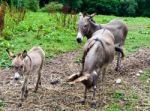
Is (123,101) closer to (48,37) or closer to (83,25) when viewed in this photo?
(83,25)

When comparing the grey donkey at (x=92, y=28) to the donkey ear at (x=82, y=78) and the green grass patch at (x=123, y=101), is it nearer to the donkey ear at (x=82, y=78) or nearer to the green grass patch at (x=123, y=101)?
the green grass patch at (x=123, y=101)

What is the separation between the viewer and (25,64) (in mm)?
8141

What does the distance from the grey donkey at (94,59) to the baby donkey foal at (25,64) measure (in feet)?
2.83

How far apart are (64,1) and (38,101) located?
30185 mm

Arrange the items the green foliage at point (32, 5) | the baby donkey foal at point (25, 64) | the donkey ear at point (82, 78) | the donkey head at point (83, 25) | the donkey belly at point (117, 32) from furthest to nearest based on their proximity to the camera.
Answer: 1. the green foliage at point (32, 5)
2. the donkey belly at point (117, 32)
3. the donkey head at point (83, 25)
4. the baby donkey foal at point (25, 64)
5. the donkey ear at point (82, 78)

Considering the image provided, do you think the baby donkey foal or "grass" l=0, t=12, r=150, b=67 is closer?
the baby donkey foal

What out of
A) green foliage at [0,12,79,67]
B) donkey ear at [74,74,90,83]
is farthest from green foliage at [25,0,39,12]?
donkey ear at [74,74,90,83]

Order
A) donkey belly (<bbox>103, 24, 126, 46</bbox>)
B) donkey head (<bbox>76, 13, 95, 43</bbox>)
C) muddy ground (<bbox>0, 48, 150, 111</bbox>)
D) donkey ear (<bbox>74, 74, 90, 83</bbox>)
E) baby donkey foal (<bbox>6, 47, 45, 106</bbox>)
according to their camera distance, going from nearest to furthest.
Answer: donkey ear (<bbox>74, 74, 90, 83</bbox>)
baby donkey foal (<bbox>6, 47, 45, 106</bbox>)
muddy ground (<bbox>0, 48, 150, 111</bbox>)
donkey head (<bbox>76, 13, 95, 43</bbox>)
donkey belly (<bbox>103, 24, 126, 46</bbox>)

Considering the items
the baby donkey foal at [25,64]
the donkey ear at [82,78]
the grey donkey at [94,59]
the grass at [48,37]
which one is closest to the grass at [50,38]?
the grass at [48,37]

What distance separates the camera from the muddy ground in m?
8.48

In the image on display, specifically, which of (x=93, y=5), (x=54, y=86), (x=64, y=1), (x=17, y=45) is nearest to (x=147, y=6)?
(x=93, y=5)

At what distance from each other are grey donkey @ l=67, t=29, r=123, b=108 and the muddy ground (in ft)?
1.43

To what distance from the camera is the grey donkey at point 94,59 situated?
7922 millimetres

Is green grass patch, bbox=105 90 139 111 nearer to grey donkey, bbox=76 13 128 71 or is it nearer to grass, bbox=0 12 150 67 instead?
grey donkey, bbox=76 13 128 71
